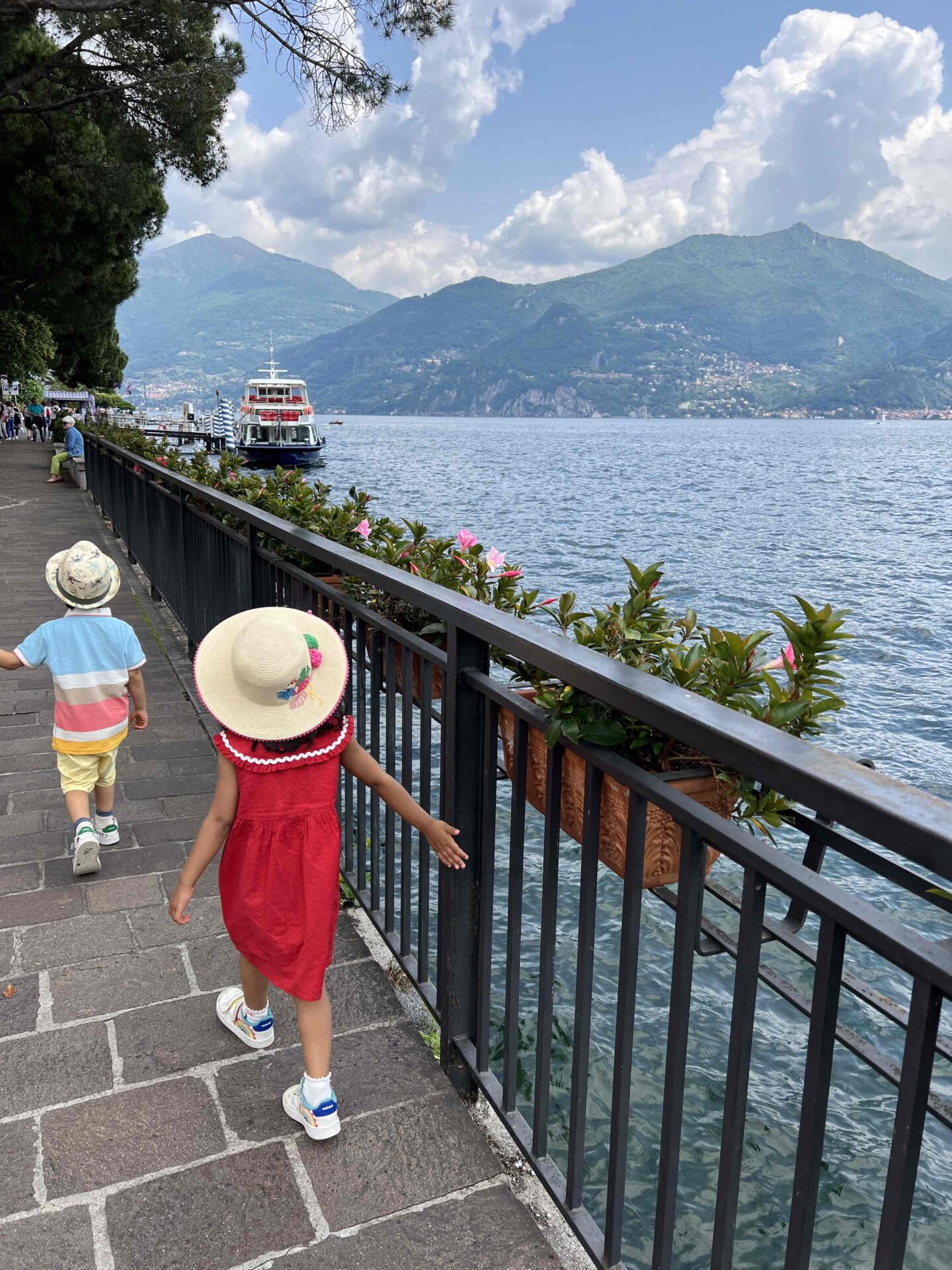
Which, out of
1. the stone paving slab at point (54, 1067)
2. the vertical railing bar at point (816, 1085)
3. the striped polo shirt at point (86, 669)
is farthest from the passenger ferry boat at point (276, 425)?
the vertical railing bar at point (816, 1085)

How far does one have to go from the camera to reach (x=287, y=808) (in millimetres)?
2059

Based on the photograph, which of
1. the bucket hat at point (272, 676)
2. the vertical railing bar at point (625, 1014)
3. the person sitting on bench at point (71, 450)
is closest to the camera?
the vertical railing bar at point (625, 1014)

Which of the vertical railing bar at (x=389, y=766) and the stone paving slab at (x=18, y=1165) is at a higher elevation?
the vertical railing bar at (x=389, y=766)

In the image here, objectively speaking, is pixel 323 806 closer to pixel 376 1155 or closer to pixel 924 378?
pixel 376 1155

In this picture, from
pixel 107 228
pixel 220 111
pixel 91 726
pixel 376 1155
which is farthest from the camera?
pixel 107 228

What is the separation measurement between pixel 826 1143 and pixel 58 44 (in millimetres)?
21136

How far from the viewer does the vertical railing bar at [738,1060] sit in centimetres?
127

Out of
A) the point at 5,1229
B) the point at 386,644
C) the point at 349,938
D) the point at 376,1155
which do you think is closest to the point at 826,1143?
the point at 349,938

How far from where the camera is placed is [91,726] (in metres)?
3.48

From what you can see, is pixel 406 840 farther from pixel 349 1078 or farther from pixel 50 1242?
pixel 50 1242

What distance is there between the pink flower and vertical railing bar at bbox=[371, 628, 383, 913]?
117cm

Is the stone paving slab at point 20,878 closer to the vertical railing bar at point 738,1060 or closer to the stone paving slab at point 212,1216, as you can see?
the stone paving slab at point 212,1216

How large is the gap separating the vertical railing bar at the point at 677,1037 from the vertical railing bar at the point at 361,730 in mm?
1573

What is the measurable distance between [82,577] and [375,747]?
1.27m
